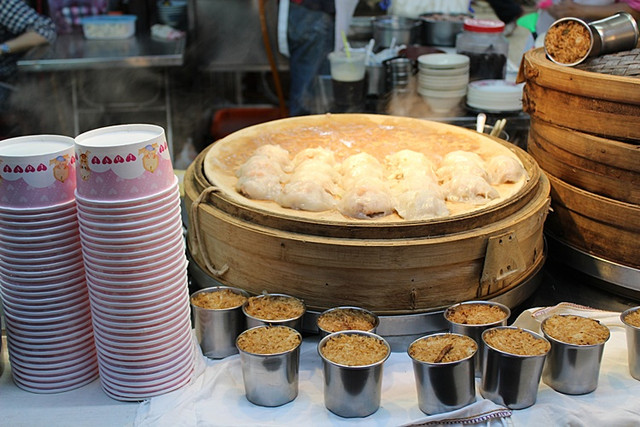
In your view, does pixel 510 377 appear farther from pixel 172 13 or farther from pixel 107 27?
pixel 172 13

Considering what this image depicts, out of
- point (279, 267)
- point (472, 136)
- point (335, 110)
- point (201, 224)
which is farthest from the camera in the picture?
Result: point (335, 110)

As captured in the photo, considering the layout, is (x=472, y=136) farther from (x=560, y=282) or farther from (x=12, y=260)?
(x=12, y=260)

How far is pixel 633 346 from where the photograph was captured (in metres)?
1.99

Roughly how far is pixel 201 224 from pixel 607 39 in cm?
186

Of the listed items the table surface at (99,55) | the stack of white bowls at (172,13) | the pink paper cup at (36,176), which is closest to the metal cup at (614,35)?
the pink paper cup at (36,176)

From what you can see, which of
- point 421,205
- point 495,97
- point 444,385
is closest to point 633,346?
point 444,385

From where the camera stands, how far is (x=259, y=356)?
1.77m

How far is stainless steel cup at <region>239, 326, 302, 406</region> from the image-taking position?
1.79 metres

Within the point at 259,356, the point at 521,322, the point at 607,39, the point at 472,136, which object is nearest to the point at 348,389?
the point at 259,356

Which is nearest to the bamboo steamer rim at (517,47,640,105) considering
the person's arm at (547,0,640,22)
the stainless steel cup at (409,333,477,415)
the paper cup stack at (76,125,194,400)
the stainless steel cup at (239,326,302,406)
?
the stainless steel cup at (409,333,477,415)

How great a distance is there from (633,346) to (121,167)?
162cm

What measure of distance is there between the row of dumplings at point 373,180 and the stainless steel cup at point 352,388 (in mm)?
595

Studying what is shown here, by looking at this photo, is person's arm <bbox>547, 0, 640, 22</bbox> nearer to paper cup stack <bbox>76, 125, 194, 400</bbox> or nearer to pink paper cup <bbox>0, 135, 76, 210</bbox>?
paper cup stack <bbox>76, 125, 194, 400</bbox>

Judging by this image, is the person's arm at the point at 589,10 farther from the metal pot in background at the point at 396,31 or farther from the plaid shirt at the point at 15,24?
the plaid shirt at the point at 15,24
